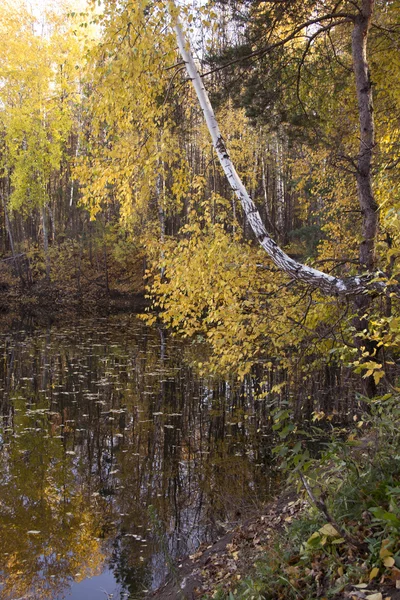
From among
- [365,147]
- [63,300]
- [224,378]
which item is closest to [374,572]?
[365,147]

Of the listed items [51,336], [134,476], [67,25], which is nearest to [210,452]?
[134,476]

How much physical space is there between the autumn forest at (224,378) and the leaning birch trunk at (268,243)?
21 mm

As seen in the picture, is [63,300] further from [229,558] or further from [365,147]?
[229,558]

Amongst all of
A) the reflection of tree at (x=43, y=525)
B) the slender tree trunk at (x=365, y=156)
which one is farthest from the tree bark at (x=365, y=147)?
the reflection of tree at (x=43, y=525)

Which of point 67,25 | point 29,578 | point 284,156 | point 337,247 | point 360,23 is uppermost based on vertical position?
point 67,25

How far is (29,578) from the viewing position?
16.0ft

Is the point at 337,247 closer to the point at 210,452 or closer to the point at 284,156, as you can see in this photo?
the point at 210,452

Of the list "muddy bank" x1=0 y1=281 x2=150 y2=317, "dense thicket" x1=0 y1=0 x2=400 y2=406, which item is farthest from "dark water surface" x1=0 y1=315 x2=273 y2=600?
"muddy bank" x1=0 y1=281 x2=150 y2=317

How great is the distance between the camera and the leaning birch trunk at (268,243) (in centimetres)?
457

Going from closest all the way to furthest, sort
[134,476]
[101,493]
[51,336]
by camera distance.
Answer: [101,493], [134,476], [51,336]

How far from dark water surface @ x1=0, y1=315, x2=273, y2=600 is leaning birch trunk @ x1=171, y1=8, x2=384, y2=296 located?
98.2 inches

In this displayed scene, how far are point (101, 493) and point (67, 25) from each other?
25.3m

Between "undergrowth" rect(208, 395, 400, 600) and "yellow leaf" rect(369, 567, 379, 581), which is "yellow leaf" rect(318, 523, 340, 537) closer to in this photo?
"undergrowth" rect(208, 395, 400, 600)

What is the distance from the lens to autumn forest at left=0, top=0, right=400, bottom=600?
3.36 meters
